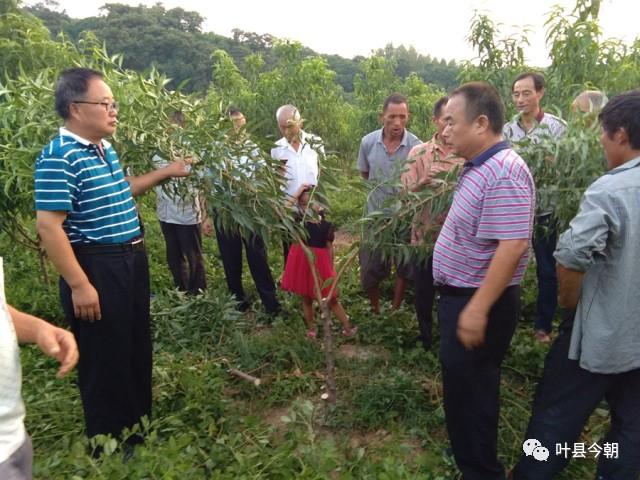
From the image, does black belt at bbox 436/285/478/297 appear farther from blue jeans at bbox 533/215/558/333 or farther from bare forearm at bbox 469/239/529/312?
blue jeans at bbox 533/215/558/333

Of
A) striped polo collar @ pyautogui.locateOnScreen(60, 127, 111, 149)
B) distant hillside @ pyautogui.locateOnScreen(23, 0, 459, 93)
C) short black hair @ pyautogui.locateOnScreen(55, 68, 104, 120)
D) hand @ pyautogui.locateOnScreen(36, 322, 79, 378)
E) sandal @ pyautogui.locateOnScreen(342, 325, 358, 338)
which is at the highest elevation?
distant hillside @ pyautogui.locateOnScreen(23, 0, 459, 93)

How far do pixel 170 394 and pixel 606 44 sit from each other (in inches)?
178

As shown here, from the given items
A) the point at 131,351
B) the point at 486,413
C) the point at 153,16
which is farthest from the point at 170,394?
the point at 153,16

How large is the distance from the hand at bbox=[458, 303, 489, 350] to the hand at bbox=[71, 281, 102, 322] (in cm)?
153

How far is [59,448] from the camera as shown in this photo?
102 inches

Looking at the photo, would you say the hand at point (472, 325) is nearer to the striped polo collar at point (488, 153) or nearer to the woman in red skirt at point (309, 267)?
the striped polo collar at point (488, 153)

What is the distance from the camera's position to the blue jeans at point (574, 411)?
2.06 m

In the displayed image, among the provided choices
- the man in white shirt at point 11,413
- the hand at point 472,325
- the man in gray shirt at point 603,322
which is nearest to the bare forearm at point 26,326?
the man in white shirt at point 11,413

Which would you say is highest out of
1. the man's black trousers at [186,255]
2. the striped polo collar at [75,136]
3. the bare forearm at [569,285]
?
the striped polo collar at [75,136]

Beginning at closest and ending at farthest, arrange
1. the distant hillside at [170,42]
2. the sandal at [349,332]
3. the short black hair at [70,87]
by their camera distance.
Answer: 1. the short black hair at [70,87]
2. the sandal at [349,332]
3. the distant hillside at [170,42]

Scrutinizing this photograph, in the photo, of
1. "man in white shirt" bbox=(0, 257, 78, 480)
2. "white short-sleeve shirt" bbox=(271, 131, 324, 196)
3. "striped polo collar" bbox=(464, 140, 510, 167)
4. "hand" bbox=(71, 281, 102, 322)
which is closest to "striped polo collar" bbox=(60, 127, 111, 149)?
"hand" bbox=(71, 281, 102, 322)

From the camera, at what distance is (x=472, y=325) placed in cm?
188

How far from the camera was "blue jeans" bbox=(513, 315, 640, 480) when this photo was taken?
2.06 meters

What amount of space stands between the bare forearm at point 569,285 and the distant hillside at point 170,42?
29.6 m
